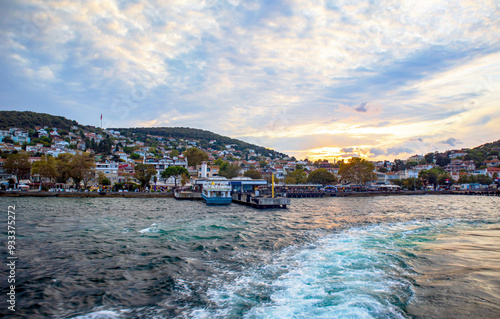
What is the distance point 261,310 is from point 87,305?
3.94 m

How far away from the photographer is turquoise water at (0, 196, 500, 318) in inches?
253

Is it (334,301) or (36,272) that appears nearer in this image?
(334,301)

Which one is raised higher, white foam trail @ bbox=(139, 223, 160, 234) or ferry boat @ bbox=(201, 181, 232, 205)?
ferry boat @ bbox=(201, 181, 232, 205)

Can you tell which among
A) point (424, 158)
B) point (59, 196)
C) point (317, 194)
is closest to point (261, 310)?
point (59, 196)

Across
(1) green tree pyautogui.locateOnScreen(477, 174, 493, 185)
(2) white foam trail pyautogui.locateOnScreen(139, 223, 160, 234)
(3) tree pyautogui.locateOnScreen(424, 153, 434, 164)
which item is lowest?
(2) white foam trail pyautogui.locateOnScreen(139, 223, 160, 234)

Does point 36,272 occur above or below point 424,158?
below

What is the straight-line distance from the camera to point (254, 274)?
8.85m

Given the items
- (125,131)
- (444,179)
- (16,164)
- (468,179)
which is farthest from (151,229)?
(125,131)

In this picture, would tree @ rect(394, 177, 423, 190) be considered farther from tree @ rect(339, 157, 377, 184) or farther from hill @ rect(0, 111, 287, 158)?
hill @ rect(0, 111, 287, 158)

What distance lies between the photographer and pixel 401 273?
29.1ft

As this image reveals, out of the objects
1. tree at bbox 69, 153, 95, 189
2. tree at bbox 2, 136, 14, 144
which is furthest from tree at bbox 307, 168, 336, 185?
tree at bbox 2, 136, 14, 144

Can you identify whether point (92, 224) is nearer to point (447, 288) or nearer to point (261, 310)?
point (261, 310)

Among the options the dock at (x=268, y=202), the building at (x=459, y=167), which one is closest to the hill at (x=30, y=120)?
the dock at (x=268, y=202)

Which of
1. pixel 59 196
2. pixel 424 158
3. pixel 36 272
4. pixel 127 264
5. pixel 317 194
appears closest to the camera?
pixel 36 272
